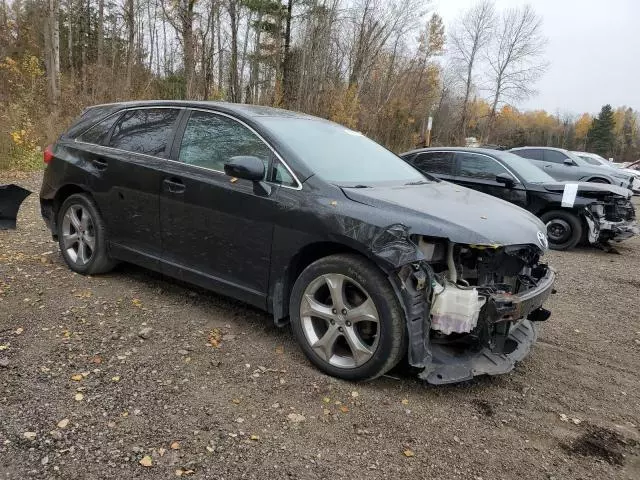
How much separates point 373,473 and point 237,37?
1189 inches

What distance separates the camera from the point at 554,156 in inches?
618

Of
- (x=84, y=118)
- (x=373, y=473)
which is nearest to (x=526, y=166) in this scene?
(x=84, y=118)

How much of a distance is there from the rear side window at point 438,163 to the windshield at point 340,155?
15.3 ft

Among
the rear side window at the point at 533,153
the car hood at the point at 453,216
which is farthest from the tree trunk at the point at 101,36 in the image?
the car hood at the point at 453,216

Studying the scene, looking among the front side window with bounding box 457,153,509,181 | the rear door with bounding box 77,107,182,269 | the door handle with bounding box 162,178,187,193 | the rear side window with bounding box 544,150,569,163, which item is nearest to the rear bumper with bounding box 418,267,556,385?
the door handle with bounding box 162,178,187,193

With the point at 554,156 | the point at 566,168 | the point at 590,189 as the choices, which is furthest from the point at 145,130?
the point at 554,156

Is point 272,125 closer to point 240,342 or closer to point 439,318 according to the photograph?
point 240,342

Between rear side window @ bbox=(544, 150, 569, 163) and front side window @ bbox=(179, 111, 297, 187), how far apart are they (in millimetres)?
13974

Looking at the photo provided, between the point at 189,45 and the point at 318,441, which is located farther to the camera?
the point at 189,45

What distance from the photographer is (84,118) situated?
16.5 ft

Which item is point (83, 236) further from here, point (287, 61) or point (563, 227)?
point (287, 61)

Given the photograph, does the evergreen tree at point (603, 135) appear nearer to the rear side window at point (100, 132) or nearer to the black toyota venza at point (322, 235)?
the black toyota venza at point (322, 235)

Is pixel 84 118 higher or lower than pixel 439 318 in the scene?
higher

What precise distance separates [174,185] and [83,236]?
56.6 inches
